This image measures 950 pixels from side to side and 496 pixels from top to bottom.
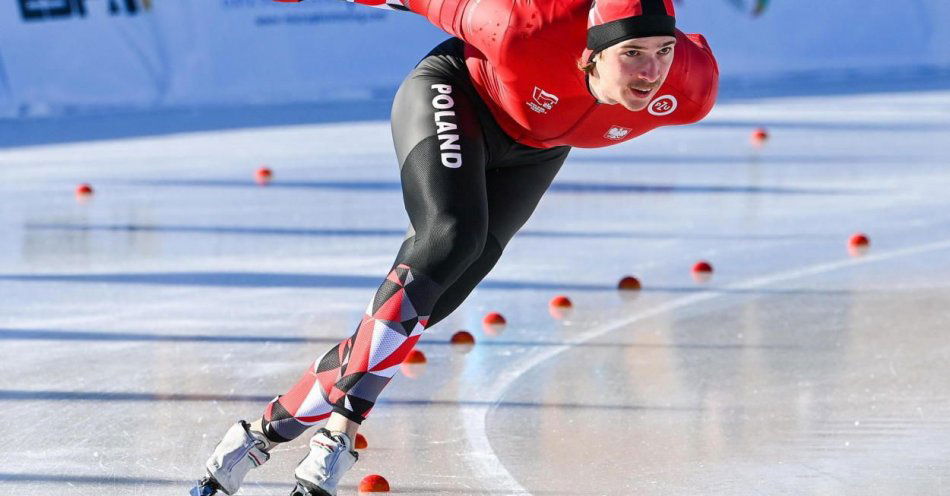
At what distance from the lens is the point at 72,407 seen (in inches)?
153

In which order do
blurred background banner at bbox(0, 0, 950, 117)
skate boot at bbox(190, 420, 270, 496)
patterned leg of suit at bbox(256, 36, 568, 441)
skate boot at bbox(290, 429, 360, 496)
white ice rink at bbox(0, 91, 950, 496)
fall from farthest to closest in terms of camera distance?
blurred background banner at bbox(0, 0, 950, 117) < white ice rink at bbox(0, 91, 950, 496) < skate boot at bbox(190, 420, 270, 496) < patterned leg of suit at bbox(256, 36, 568, 441) < skate boot at bbox(290, 429, 360, 496)

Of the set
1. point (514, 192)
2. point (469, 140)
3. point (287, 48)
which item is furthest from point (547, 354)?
point (287, 48)

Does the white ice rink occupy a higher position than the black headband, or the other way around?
the black headband

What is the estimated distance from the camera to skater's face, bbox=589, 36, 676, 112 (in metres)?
2.86

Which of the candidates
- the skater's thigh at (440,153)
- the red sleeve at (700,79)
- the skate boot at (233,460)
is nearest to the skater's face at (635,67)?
the red sleeve at (700,79)

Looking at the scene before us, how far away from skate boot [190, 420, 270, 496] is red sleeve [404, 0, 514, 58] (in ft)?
3.20

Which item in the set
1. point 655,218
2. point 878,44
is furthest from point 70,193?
point 878,44

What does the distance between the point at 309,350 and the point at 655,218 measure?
2.70 m

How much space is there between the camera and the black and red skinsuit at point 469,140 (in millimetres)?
2883

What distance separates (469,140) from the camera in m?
3.12

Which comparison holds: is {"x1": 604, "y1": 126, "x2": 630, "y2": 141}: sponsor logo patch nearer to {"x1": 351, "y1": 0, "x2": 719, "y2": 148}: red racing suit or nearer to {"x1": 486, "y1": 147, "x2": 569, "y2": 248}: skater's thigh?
{"x1": 351, "y1": 0, "x2": 719, "y2": 148}: red racing suit

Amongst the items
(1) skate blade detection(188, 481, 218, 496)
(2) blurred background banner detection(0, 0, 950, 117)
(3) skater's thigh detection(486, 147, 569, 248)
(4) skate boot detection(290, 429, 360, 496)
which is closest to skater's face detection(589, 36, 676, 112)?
(3) skater's thigh detection(486, 147, 569, 248)

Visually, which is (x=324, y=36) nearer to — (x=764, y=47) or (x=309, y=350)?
(x=764, y=47)

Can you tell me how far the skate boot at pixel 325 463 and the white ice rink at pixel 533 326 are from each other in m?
0.41
